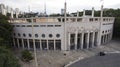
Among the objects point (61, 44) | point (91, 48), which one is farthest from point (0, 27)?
point (91, 48)

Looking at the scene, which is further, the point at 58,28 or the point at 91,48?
the point at 91,48

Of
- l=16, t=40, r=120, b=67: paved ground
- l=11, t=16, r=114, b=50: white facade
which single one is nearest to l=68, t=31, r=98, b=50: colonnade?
l=11, t=16, r=114, b=50: white facade

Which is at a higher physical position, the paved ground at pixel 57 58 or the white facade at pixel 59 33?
the white facade at pixel 59 33

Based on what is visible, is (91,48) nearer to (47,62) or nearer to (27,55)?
(47,62)

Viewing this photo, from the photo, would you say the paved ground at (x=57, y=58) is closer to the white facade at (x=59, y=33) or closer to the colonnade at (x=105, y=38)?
the white facade at (x=59, y=33)

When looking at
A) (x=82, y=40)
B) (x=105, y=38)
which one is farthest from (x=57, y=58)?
(x=105, y=38)

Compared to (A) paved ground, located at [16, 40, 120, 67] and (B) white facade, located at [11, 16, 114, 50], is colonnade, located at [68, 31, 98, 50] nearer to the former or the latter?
(B) white facade, located at [11, 16, 114, 50]

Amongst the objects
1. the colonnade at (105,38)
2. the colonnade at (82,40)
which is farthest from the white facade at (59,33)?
the colonnade at (105,38)
